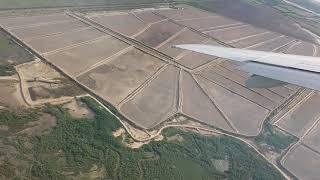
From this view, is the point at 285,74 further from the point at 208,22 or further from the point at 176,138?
the point at 208,22

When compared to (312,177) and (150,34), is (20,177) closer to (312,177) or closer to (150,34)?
(312,177)

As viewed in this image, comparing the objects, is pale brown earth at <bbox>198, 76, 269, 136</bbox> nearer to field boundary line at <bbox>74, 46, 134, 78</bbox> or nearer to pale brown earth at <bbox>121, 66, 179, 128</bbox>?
pale brown earth at <bbox>121, 66, 179, 128</bbox>

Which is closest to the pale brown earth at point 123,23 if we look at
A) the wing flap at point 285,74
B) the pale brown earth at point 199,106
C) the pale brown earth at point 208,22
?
the pale brown earth at point 208,22

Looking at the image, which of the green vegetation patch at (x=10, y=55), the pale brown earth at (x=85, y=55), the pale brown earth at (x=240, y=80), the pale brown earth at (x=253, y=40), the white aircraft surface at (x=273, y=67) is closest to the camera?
the white aircraft surface at (x=273, y=67)

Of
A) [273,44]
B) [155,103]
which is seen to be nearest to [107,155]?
[155,103]

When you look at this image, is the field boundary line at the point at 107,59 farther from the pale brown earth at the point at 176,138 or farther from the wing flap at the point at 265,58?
the wing flap at the point at 265,58

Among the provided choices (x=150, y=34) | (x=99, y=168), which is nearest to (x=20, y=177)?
(x=99, y=168)
